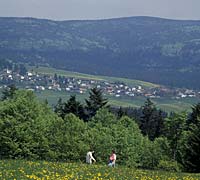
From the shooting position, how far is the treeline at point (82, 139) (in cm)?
5950

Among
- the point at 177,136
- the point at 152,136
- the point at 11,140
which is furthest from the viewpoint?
the point at 152,136

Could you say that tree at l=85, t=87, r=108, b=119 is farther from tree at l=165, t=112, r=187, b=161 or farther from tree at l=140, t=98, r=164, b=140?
tree at l=165, t=112, r=187, b=161

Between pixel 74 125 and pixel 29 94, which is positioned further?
pixel 29 94

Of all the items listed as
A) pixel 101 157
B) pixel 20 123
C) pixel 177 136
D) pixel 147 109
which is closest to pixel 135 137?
pixel 177 136

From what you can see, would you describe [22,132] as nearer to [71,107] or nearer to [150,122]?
[71,107]

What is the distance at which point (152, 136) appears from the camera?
11450 cm

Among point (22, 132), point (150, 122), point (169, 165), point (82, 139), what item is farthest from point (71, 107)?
point (22, 132)

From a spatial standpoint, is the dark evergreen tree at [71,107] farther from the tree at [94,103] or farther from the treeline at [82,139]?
the tree at [94,103]

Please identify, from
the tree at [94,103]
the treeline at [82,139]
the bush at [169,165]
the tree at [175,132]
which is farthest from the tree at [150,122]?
the bush at [169,165]

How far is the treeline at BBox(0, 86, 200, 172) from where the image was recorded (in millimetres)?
59500

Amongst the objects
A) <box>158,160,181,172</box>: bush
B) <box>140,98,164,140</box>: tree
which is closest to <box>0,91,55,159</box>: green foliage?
<box>158,160,181,172</box>: bush

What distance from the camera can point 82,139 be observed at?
6875 cm

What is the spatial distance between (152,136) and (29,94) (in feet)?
123

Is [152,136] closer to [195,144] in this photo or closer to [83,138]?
[83,138]
